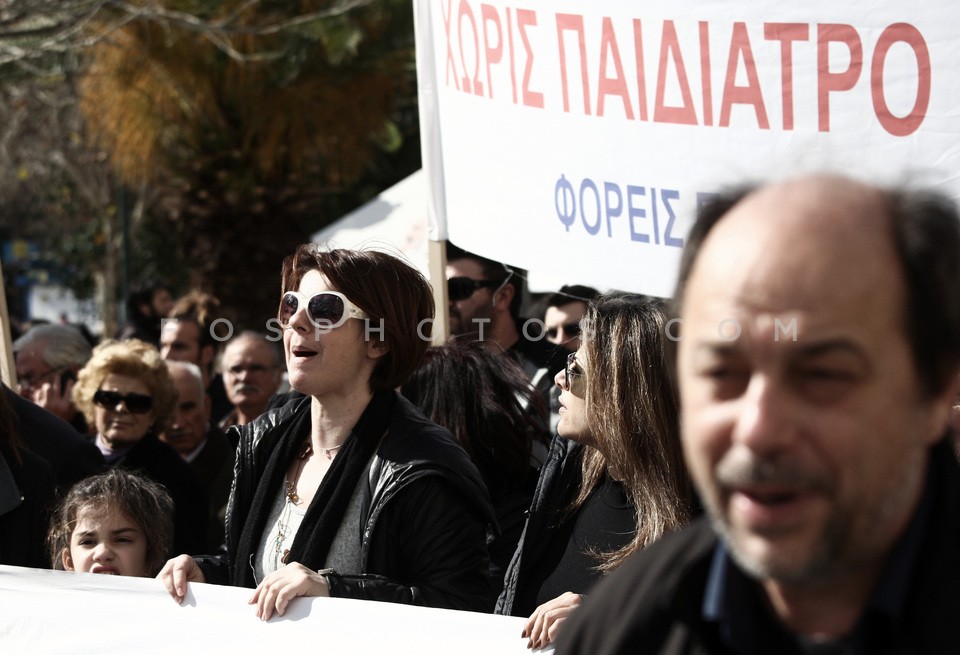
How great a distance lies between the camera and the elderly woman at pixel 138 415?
496 cm

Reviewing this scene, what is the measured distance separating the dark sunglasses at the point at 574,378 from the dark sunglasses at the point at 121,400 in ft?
8.05

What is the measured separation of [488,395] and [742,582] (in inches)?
114

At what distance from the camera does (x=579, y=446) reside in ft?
11.4

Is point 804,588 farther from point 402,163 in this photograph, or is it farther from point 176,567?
point 402,163

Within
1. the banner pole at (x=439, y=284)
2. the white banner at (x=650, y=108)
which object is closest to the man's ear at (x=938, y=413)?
the white banner at (x=650, y=108)

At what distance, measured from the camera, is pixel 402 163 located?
2081 centimetres

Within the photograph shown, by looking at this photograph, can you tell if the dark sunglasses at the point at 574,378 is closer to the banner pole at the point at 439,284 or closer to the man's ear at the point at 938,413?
the banner pole at the point at 439,284

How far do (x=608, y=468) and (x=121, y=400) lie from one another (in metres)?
2.72

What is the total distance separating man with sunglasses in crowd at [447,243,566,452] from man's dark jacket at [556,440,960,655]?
13.4ft

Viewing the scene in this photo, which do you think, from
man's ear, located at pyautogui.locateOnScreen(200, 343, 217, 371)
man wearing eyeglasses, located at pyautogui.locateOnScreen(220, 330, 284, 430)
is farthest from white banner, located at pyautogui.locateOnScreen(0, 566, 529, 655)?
man's ear, located at pyautogui.locateOnScreen(200, 343, 217, 371)

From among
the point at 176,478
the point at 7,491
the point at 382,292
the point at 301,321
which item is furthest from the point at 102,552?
the point at 176,478

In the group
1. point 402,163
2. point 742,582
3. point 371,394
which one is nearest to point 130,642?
point 371,394

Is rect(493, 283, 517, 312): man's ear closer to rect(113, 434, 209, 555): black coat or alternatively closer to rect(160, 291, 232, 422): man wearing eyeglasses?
rect(113, 434, 209, 555): black coat

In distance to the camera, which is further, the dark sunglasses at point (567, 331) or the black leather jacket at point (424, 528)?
the dark sunglasses at point (567, 331)
